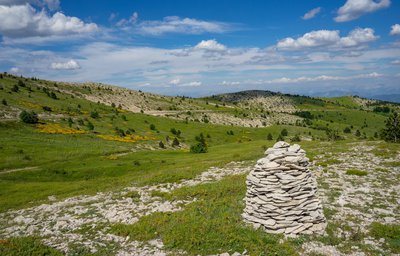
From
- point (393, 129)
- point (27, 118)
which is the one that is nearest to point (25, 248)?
point (27, 118)

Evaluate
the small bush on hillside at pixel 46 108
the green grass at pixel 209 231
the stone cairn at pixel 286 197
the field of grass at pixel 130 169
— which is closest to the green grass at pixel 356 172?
the field of grass at pixel 130 169

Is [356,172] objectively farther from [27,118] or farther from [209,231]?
[27,118]

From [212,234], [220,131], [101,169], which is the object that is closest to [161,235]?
[212,234]

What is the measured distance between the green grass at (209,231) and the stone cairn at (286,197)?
39.5 inches

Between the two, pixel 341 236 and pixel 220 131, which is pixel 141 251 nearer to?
pixel 341 236

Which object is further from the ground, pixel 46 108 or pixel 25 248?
pixel 46 108

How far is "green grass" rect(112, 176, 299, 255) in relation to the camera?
17141 mm

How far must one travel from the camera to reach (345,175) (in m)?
31.3

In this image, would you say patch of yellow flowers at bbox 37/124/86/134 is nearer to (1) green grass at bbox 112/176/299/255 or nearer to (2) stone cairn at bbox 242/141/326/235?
(1) green grass at bbox 112/176/299/255

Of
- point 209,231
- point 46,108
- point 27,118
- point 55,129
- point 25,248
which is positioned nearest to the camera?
point 25,248

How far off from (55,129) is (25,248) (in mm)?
86655

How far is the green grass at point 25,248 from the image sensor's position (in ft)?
57.0

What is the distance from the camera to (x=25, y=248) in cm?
1800

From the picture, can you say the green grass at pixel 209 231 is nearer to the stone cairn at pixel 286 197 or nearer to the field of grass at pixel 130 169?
the field of grass at pixel 130 169
